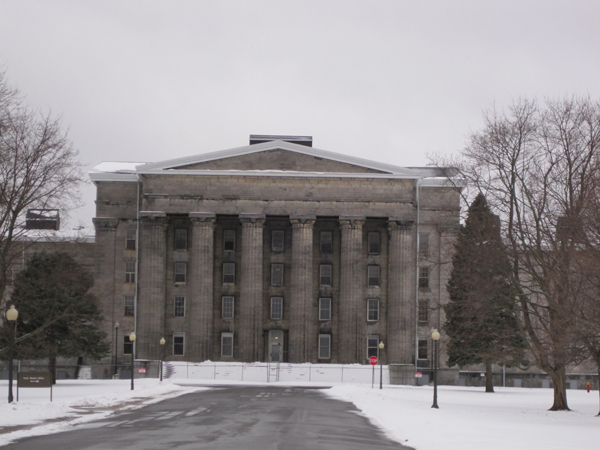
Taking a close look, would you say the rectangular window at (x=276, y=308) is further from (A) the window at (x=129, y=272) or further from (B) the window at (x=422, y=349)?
(B) the window at (x=422, y=349)

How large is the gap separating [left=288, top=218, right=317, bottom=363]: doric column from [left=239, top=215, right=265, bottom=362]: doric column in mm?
2831

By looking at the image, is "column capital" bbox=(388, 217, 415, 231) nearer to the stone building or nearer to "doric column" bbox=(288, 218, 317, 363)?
the stone building

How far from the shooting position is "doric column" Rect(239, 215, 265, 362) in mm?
74812

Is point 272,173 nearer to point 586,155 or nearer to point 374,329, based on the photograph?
point 374,329

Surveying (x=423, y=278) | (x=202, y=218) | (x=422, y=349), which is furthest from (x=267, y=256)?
(x=422, y=349)

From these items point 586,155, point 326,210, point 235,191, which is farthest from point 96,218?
point 586,155

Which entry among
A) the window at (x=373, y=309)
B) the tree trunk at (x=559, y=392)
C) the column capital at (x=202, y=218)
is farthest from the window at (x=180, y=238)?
the tree trunk at (x=559, y=392)

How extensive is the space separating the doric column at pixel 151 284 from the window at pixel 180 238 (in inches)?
78.6

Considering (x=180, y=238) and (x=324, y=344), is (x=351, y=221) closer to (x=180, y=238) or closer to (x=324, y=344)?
(x=324, y=344)

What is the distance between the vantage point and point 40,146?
122 feet

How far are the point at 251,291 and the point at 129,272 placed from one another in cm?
1207

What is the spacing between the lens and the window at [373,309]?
7919cm

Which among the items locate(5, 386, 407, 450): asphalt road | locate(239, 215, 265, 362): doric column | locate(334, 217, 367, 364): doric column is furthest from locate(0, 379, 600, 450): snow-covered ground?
locate(334, 217, 367, 364): doric column

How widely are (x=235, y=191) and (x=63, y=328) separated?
23082mm
